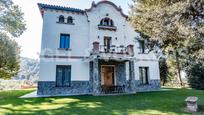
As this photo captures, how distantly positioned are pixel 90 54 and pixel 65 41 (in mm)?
2646

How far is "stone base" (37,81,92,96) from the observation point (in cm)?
1480

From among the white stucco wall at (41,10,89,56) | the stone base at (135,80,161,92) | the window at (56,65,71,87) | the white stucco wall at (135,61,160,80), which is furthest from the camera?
the white stucco wall at (135,61,160,80)

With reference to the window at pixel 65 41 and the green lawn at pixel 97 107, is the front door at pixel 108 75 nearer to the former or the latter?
the window at pixel 65 41

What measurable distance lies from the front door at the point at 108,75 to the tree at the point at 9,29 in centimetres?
1169

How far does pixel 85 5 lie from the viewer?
1770cm

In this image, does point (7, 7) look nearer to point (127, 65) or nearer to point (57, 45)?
point (57, 45)

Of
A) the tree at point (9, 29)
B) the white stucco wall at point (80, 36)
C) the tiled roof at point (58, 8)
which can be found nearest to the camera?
the white stucco wall at point (80, 36)

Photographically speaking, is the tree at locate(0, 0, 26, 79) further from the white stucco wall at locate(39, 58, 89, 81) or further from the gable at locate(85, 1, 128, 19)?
the gable at locate(85, 1, 128, 19)

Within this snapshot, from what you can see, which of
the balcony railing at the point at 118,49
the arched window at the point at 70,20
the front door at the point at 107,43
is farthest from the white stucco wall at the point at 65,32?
the front door at the point at 107,43

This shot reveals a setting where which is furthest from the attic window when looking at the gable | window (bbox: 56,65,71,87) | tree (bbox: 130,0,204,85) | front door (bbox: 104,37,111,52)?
tree (bbox: 130,0,204,85)

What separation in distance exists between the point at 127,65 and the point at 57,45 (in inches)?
284

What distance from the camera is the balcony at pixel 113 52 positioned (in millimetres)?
14906

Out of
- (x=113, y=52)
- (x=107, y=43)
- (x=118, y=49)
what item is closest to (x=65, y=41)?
(x=107, y=43)

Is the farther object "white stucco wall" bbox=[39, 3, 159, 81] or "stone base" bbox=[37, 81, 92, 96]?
"white stucco wall" bbox=[39, 3, 159, 81]
